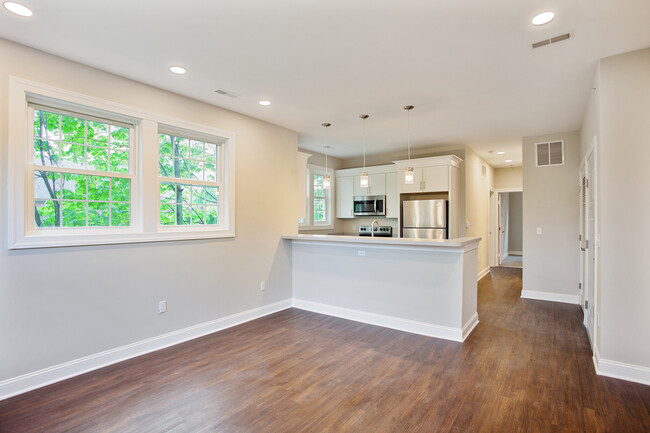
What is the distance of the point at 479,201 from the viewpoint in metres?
7.24

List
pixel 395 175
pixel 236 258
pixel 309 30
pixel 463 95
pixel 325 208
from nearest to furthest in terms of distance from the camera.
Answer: pixel 309 30 → pixel 463 95 → pixel 236 258 → pixel 395 175 → pixel 325 208

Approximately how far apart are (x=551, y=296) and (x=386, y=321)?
317cm

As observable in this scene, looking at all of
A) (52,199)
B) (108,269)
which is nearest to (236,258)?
(108,269)

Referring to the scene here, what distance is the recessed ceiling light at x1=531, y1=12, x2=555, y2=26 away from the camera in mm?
2176

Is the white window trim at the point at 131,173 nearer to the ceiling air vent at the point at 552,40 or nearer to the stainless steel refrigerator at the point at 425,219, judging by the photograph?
the ceiling air vent at the point at 552,40

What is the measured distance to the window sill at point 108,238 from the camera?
2578 mm

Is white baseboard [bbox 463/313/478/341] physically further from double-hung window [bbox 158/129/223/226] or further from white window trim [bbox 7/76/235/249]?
double-hung window [bbox 158/129/223/226]

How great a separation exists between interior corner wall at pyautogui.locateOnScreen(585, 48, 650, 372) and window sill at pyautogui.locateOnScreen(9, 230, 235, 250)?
3.85 m

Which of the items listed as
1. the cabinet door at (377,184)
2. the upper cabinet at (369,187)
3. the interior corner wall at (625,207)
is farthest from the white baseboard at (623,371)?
the cabinet door at (377,184)

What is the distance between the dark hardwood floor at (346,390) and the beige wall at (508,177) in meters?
5.85

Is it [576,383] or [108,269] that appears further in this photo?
[108,269]

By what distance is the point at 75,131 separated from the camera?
293cm

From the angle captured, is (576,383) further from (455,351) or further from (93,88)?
(93,88)

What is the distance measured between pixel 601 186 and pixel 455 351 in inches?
78.9
